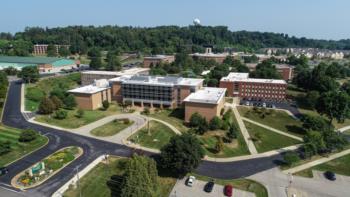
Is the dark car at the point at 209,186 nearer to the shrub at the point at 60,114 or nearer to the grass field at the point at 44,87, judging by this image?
the shrub at the point at 60,114

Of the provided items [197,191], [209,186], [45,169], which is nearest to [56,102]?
[45,169]

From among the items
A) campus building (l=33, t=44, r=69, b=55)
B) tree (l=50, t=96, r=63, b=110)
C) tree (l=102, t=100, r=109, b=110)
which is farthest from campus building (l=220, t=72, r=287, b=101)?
campus building (l=33, t=44, r=69, b=55)

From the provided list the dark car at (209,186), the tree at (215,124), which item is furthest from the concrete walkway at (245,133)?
the dark car at (209,186)

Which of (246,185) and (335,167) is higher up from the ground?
(335,167)

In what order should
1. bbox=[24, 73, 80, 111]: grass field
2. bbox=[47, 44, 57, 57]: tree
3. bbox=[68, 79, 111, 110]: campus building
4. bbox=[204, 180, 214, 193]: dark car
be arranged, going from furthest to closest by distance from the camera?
bbox=[47, 44, 57, 57]: tree
bbox=[24, 73, 80, 111]: grass field
bbox=[68, 79, 111, 110]: campus building
bbox=[204, 180, 214, 193]: dark car

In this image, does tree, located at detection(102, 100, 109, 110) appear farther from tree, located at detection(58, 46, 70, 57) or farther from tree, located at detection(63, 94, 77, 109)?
tree, located at detection(58, 46, 70, 57)

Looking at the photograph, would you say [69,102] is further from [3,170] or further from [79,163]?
Result: [3,170]
